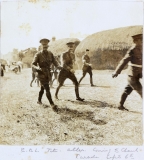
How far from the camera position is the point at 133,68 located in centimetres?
284

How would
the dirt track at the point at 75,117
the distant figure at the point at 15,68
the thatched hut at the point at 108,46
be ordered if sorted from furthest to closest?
1. the distant figure at the point at 15,68
2. the thatched hut at the point at 108,46
3. the dirt track at the point at 75,117

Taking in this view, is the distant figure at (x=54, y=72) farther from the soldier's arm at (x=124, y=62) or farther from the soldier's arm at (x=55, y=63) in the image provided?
the soldier's arm at (x=124, y=62)

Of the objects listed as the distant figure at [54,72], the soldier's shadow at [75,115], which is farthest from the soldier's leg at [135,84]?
the distant figure at [54,72]

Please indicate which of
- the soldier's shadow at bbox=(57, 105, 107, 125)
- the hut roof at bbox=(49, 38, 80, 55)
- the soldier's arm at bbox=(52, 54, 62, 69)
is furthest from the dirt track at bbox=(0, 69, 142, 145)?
the hut roof at bbox=(49, 38, 80, 55)

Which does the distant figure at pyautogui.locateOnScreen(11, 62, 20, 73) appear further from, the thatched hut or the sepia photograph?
the thatched hut

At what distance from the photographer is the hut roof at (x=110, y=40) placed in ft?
9.53

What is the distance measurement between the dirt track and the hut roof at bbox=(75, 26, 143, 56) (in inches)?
12.0

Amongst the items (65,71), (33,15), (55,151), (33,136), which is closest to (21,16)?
(33,15)

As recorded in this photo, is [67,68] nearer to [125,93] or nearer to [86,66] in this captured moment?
[86,66]

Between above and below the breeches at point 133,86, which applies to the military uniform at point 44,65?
above

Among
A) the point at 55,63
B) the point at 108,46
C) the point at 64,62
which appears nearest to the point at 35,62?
the point at 55,63

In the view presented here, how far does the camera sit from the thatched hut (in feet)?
9.55

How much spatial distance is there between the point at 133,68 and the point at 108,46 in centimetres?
41

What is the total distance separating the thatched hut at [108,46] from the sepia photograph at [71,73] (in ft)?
0.04
